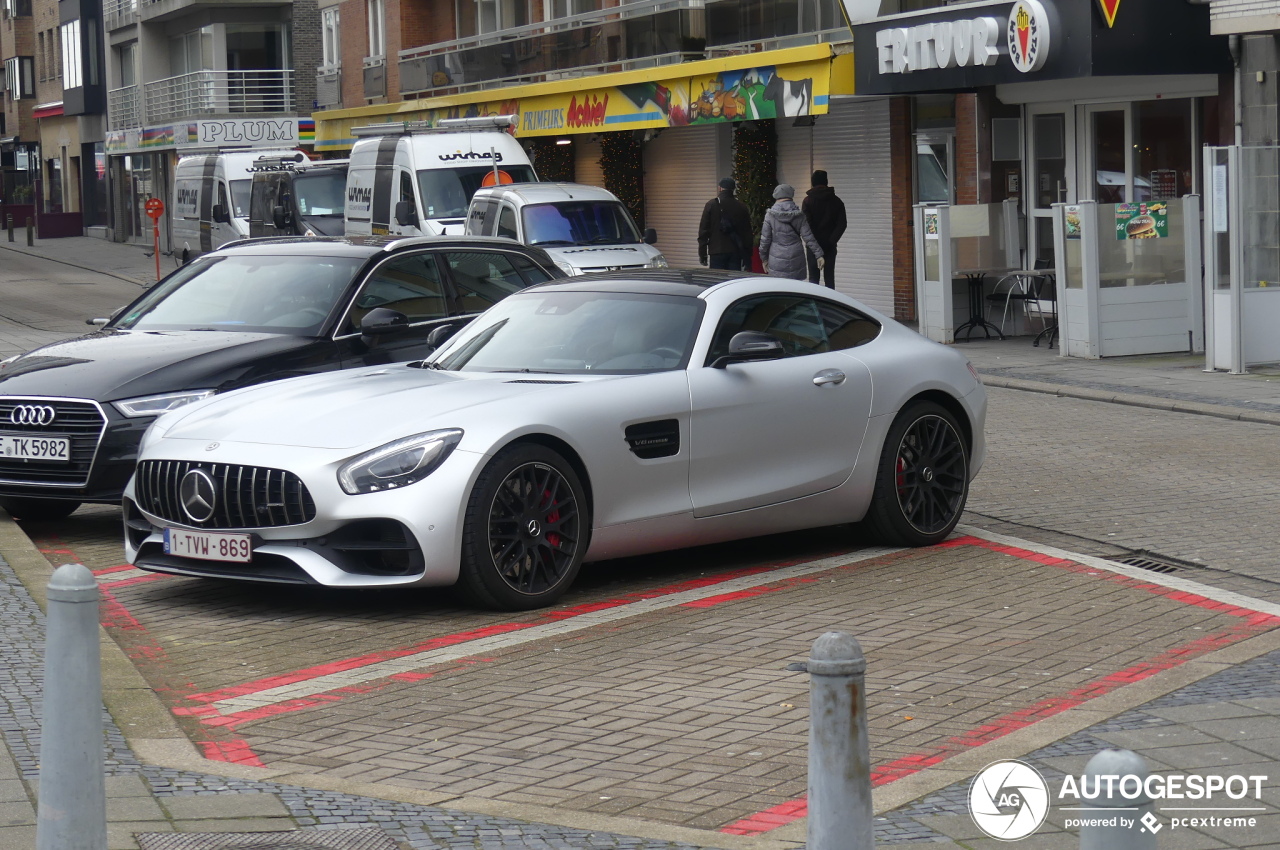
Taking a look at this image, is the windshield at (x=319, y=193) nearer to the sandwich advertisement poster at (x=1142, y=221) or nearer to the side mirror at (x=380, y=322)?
the sandwich advertisement poster at (x=1142, y=221)

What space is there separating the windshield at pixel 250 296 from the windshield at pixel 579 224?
1079 centimetres

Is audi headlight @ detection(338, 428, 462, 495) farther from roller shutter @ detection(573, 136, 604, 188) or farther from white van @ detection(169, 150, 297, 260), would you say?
roller shutter @ detection(573, 136, 604, 188)

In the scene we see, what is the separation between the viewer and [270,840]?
441 cm

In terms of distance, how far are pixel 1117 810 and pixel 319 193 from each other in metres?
28.4

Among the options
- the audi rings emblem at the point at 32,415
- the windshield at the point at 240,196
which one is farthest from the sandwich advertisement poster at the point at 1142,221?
the windshield at the point at 240,196

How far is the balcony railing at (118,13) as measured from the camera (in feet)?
201

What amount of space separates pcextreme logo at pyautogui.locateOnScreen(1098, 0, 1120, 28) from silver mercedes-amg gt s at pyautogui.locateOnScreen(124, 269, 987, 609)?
10.4 m

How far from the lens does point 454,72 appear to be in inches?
1515

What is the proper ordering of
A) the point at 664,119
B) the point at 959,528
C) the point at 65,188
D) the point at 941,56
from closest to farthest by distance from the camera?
the point at 959,528
the point at 941,56
the point at 664,119
the point at 65,188

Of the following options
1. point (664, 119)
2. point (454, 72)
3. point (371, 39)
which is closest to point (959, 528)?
point (664, 119)

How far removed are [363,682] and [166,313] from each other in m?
5.08

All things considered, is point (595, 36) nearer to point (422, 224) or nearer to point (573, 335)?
point (422, 224)

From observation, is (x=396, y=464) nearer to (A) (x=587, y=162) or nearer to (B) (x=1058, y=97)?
(B) (x=1058, y=97)

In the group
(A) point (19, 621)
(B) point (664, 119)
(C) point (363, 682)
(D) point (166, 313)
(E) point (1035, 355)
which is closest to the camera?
(C) point (363, 682)
